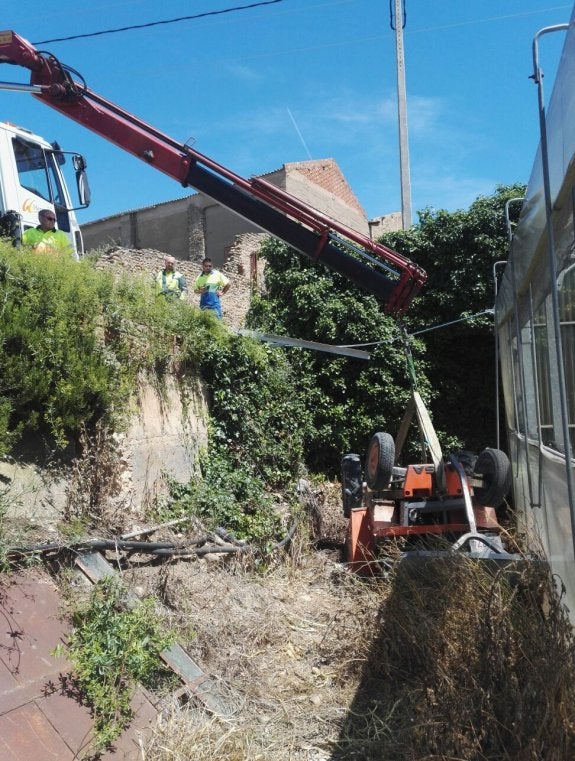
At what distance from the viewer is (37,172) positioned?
1088 cm

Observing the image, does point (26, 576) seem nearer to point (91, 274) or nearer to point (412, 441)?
point (91, 274)

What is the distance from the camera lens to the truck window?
10594mm

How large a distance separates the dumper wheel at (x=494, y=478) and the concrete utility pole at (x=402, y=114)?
13176 millimetres

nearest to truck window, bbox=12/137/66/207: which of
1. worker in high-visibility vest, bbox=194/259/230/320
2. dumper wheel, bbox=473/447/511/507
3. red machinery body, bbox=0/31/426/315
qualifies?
red machinery body, bbox=0/31/426/315

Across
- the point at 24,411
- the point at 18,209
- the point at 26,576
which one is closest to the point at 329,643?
the point at 26,576

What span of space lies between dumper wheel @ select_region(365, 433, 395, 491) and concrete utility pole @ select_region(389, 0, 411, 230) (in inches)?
517

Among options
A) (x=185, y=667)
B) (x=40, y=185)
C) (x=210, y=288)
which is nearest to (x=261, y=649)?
(x=185, y=667)

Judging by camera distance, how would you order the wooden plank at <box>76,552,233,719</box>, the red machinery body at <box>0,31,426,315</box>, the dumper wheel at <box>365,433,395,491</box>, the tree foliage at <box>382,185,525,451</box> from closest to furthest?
the wooden plank at <box>76,552,233,719</box>, the dumper wheel at <box>365,433,395,491</box>, the red machinery body at <box>0,31,426,315</box>, the tree foliage at <box>382,185,525,451</box>

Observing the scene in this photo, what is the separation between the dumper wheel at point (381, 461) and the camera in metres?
7.42

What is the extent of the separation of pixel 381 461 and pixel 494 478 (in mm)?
1119

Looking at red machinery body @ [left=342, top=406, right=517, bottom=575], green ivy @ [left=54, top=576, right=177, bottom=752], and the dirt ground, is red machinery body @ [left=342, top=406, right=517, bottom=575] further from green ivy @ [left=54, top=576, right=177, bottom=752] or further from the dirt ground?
green ivy @ [left=54, top=576, right=177, bottom=752]

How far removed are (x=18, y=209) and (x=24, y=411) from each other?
523 centimetres

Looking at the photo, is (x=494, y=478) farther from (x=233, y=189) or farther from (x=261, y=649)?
A: (x=233, y=189)

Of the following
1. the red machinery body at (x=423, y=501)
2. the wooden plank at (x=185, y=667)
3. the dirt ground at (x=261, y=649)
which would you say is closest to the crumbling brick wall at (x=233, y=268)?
the red machinery body at (x=423, y=501)
